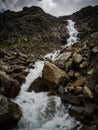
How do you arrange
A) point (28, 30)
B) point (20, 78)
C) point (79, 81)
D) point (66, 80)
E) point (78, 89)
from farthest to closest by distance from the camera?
point (28, 30) < point (20, 78) < point (66, 80) < point (79, 81) < point (78, 89)

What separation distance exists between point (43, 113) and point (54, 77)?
418 cm

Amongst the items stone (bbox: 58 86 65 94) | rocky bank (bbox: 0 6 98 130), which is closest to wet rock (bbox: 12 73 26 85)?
rocky bank (bbox: 0 6 98 130)

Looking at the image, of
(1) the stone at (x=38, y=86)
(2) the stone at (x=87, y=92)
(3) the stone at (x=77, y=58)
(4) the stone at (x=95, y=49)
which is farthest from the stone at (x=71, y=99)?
(4) the stone at (x=95, y=49)

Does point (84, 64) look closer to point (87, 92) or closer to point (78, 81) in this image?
point (78, 81)

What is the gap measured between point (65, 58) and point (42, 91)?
498 centimetres

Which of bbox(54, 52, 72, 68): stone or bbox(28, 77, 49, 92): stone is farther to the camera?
bbox(54, 52, 72, 68): stone

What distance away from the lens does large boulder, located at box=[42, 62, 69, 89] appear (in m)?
25.2

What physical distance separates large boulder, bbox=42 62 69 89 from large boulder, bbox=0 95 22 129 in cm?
549

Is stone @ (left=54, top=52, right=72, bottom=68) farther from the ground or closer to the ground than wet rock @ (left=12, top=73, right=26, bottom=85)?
farther from the ground

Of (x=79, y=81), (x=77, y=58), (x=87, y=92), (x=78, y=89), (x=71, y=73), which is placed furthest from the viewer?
(x=77, y=58)

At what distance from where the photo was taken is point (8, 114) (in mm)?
19875

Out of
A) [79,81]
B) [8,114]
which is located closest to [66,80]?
[79,81]

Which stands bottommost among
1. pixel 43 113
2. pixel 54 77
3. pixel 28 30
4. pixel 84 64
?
pixel 43 113

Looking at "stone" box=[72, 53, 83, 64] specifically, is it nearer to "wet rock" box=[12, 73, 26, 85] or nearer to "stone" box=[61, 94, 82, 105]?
"stone" box=[61, 94, 82, 105]
